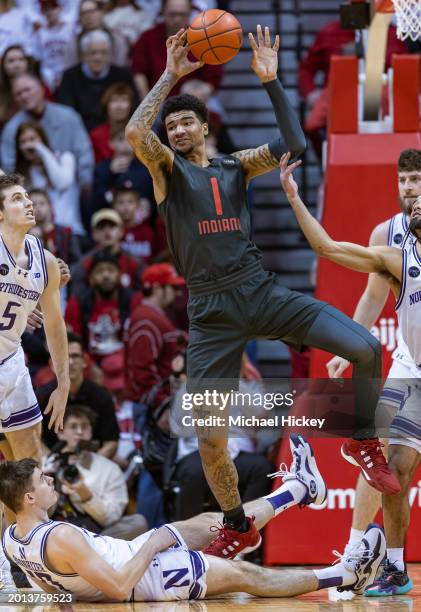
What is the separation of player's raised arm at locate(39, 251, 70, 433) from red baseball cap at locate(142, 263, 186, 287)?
10.7ft

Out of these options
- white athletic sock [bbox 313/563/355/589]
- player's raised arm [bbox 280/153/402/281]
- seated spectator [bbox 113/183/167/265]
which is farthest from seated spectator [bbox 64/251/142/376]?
white athletic sock [bbox 313/563/355/589]

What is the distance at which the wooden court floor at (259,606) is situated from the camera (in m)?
6.66

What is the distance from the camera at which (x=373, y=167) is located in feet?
31.0

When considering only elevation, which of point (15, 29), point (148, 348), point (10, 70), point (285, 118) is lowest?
point (148, 348)

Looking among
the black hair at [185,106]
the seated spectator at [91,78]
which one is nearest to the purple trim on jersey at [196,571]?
the black hair at [185,106]

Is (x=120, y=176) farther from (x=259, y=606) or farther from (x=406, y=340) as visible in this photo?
(x=259, y=606)

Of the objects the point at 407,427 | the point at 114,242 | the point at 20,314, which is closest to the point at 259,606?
the point at 407,427

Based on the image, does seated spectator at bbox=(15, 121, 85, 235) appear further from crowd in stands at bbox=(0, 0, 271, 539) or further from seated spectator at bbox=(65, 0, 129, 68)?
seated spectator at bbox=(65, 0, 129, 68)

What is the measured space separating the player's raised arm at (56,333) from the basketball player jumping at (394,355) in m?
1.71

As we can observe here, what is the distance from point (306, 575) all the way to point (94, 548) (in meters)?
1.26

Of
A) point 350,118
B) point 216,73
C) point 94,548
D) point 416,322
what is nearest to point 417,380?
point 416,322

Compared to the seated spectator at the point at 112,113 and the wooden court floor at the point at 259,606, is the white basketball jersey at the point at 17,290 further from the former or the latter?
the seated spectator at the point at 112,113

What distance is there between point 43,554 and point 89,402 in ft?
10.8

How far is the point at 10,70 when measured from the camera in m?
13.0
